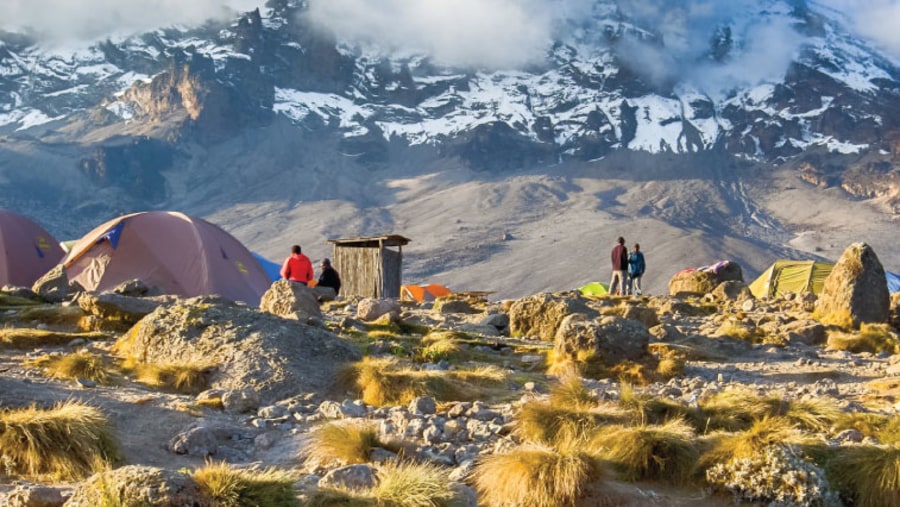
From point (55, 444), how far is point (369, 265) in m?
23.6

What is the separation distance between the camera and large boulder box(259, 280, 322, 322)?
12.6 meters

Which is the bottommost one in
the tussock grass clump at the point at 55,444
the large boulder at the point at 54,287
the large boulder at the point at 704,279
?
the large boulder at the point at 704,279

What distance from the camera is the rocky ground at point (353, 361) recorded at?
20.5 ft

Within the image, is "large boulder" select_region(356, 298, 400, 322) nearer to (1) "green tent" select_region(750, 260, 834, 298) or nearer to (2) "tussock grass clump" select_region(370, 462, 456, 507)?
(2) "tussock grass clump" select_region(370, 462, 456, 507)

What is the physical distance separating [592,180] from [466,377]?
178824mm

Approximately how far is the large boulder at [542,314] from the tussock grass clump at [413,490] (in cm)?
850

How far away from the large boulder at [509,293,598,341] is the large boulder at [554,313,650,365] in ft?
9.11

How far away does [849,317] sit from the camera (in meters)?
16.2

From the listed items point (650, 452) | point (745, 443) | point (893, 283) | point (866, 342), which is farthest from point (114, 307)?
point (893, 283)

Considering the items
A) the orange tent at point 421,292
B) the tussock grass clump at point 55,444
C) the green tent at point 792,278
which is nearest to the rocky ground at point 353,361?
the tussock grass clump at point 55,444

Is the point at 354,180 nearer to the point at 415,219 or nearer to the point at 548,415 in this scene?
the point at 415,219

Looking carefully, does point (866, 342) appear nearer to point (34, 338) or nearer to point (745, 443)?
point (745, 443)

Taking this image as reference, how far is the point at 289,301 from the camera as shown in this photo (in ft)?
41.4

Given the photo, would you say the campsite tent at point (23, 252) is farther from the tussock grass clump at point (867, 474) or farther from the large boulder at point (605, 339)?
the tussock grass clump at point (867, 474)
